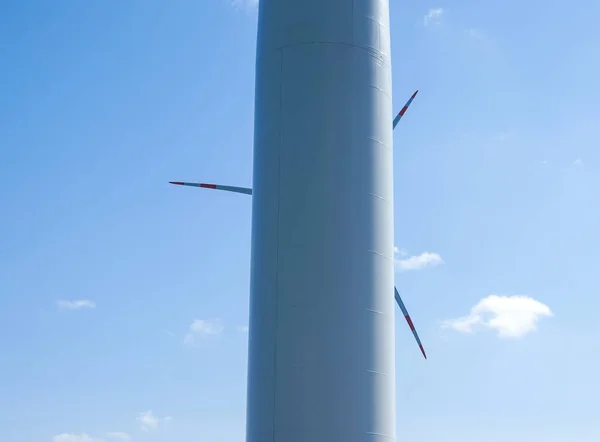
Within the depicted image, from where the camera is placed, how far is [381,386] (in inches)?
572

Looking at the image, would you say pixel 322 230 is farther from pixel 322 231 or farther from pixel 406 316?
pixel 406 316

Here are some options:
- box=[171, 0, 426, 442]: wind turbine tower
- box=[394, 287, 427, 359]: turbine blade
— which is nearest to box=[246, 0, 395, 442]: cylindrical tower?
box=[171, 0, 426, 442]: wind turbine tower

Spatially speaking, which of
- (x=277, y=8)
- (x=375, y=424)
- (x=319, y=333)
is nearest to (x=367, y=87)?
(x=277, y=8)

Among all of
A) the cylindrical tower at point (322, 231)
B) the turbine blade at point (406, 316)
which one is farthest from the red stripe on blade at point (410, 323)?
the cylindrical tower at point (322, 231)

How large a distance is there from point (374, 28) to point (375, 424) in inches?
317

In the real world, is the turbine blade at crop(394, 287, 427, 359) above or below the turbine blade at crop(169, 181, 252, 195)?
below

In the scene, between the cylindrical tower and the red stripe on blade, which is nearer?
the cylindrical tower

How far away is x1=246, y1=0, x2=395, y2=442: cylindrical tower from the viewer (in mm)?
14031

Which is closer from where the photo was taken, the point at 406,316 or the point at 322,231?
the point at 322,231

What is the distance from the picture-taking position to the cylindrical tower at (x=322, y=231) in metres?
14.0

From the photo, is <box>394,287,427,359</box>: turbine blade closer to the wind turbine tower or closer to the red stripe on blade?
the red stripe on blade

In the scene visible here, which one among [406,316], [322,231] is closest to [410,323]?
[406,316]

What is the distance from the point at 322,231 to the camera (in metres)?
14.6

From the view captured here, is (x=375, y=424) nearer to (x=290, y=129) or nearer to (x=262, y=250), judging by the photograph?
(x=262, y=250)
